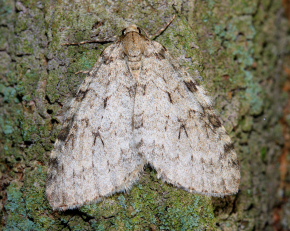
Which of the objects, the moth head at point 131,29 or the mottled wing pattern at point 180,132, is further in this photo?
the moth head at point 131,29

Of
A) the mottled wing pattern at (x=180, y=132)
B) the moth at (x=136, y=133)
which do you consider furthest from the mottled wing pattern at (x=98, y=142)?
the mottled wing pattern at (x=180, y=132)

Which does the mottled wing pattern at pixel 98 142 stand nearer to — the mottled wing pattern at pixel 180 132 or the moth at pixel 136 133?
the moth at pixel 136 133

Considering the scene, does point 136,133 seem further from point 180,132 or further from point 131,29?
point 131,29

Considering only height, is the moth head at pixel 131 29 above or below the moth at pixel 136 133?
above

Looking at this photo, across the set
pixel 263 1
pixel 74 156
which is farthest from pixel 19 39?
pixel 263 1

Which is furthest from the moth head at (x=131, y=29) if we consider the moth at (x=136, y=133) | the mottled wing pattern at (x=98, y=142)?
the mottled wing pattern at (x=98, y=142)

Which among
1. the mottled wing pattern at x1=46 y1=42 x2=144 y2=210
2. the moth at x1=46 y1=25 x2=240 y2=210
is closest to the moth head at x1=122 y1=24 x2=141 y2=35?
the moth at x1=46 y1=25 x2=240 y2=210

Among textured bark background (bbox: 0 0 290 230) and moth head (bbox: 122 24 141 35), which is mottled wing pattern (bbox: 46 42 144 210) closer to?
textured bark background (bbox: 0 0 290 230)
